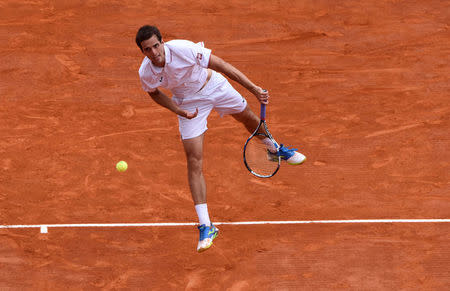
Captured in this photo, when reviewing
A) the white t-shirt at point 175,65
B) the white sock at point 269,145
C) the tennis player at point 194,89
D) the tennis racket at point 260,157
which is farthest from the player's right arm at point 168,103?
the white sock at point 269,145

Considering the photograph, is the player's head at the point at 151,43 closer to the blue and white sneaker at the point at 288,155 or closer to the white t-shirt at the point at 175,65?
the white t-shirt at the point at 175,65

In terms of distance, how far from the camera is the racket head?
30.1 feet

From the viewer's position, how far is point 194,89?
8.68 m

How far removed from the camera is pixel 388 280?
29.1ft

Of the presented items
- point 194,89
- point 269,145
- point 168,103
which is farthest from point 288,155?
point 168,103

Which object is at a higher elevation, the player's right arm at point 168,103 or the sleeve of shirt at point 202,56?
the sleeve of shirt at point 202,56

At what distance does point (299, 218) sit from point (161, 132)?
2.69m

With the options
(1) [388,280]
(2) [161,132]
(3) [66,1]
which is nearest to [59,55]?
(3) [66,1]

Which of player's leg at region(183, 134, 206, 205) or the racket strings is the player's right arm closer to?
player's leg at region(183, 134, 206, 205)

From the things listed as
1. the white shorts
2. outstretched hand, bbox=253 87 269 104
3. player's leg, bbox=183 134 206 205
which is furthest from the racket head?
outstretched hand, bbox=253 87 269 104

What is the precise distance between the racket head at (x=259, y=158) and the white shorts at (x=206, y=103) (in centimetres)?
45

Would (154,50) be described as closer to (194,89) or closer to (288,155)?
(194,89)

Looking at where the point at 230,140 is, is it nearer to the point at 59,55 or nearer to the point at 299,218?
the point at 299,218

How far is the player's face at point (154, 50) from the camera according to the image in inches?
309
